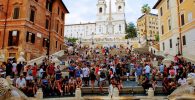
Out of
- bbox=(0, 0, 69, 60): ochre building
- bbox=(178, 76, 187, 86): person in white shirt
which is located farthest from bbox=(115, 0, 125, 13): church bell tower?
bbox=(178, 76, 187, 86): person in white shirt

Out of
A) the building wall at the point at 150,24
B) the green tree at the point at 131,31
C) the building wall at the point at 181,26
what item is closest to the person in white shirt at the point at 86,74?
the building wall at the point at 181,26

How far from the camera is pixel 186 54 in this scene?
29594 mm

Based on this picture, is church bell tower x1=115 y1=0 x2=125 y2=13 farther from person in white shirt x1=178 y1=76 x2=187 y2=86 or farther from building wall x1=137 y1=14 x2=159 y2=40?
person in white shirt x1=178 y1=76 x2=187 y2=86

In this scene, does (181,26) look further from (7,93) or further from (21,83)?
(7,93)

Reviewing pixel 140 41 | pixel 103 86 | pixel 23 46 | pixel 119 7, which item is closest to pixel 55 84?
pixel 103 86

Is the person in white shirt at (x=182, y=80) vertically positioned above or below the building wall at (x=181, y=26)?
below

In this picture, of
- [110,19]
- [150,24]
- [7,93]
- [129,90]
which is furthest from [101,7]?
[7,93]

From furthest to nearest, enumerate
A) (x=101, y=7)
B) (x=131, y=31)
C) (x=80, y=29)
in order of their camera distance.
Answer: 1. (x=80, y=29)
2. (x=101, y=7)
3. (x=131, y=31)

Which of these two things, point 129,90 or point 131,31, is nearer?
point 129,90

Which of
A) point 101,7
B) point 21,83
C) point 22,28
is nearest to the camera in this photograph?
A: point 21,83

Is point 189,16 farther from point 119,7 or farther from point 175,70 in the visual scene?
point 119,7

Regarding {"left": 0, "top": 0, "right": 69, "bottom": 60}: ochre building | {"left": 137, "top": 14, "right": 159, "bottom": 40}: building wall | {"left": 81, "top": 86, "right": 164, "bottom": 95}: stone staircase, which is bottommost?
{"left": 81, "top": 86, "right": 164, "bottom": 95}: stone staircase

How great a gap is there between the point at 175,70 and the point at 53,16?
25463mm

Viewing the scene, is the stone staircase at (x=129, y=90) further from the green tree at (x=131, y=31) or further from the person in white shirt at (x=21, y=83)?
the green tree at (x=131, y=31)
